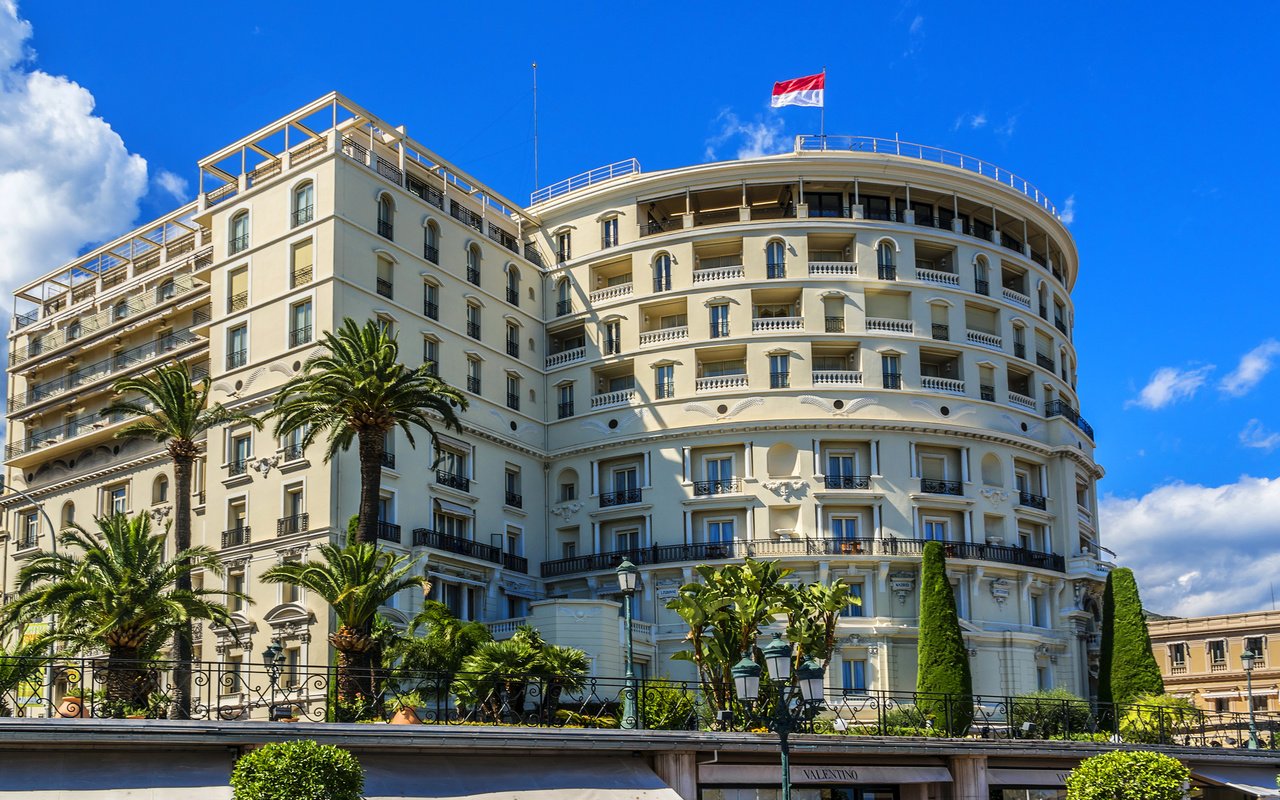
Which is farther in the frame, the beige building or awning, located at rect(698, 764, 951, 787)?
the beige building

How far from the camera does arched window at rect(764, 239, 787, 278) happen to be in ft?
213

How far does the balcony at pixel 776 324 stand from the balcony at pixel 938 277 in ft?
20.8

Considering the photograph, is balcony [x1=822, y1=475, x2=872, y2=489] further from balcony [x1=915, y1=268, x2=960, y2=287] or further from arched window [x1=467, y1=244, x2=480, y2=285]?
arched window [x1=467, y1=244, x2=480, y2=285]

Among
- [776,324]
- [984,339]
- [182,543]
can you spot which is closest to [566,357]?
[776,324]

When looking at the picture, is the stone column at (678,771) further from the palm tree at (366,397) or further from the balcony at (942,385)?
the balcony at (942,385)

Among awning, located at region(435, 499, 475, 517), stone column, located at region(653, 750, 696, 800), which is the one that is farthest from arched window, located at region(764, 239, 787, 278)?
stone column, located at region(653, 750, 696, 800)

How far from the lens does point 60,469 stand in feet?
229

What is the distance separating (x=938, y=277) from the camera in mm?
65938

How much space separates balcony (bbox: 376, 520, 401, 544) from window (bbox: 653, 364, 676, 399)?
1477 centimetres

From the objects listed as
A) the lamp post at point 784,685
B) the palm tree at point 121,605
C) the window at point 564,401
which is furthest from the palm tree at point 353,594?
the window at point 564,401

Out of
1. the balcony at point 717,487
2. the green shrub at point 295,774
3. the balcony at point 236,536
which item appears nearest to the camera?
the green shrub at point 295,774

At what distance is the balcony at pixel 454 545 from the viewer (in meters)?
56.3

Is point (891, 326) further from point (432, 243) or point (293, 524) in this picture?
point (293, 524)

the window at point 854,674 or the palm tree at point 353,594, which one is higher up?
the palm tree at point 353,594
